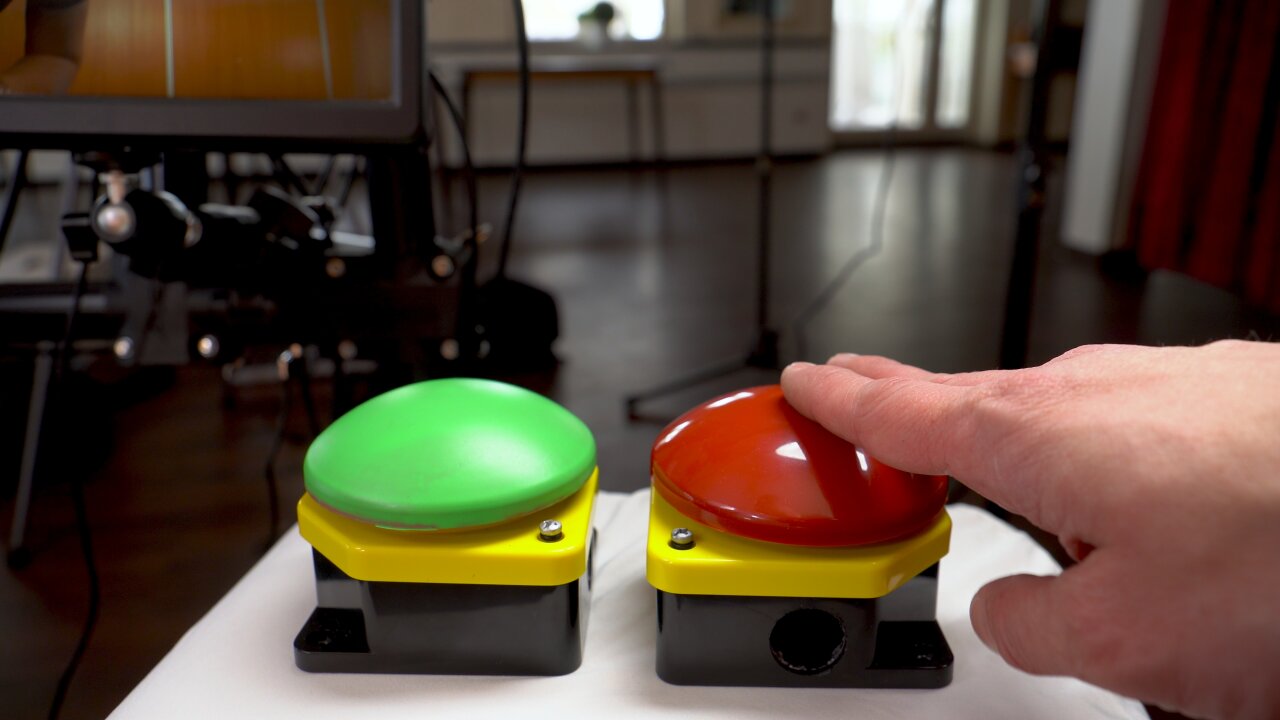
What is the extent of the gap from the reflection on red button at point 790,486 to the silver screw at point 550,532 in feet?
0.21

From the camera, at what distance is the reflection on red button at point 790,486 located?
0.43 m

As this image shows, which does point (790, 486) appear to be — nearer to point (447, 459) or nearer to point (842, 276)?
point (447, 459)

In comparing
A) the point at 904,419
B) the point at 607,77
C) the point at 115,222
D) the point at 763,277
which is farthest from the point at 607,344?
the point at 607,77

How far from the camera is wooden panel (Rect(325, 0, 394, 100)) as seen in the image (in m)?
0.56

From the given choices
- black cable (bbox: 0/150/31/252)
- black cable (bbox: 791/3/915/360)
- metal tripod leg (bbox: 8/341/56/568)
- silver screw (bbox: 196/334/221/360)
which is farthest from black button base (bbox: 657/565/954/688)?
black cable (bbox: 791/3/915/360)

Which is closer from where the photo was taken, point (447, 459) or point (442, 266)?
point (447, 459)

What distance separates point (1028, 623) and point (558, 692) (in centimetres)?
23

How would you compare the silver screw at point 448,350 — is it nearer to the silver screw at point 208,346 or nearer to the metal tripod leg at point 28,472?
the silver screw at point 208,346

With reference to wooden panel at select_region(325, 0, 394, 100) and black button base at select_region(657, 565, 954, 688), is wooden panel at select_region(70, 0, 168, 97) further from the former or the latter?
black button base at select_region(657, 565, 954, 688)

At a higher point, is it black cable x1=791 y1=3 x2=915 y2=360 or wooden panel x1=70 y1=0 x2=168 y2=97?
wooden panel x1=70 y1=0 x2=168 y2=97

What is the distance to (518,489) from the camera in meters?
0.44

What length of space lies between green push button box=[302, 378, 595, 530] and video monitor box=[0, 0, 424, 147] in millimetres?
184

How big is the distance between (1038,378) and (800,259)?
253 cm

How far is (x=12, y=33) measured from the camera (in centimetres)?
57
